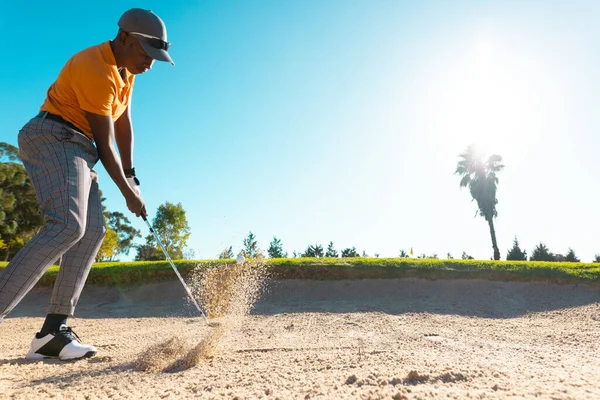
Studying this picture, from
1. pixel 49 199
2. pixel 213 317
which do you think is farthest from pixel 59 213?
pixel 213 317

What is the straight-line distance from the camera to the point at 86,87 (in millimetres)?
2508

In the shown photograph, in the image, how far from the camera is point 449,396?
1788 mm

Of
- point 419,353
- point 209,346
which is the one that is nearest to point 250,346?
point 209,346

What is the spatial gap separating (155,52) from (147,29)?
165 millimetres

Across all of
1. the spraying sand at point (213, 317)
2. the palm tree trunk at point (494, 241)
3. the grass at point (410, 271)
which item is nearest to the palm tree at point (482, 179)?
the palm tree trunk at point (494, 241)

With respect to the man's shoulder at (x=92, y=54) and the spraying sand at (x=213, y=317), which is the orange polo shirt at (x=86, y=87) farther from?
the spraying sand at (x=213, y=317)

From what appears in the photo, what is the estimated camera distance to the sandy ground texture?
6.48 ft

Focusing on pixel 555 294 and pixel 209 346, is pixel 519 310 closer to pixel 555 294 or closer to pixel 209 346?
pixel 555 294

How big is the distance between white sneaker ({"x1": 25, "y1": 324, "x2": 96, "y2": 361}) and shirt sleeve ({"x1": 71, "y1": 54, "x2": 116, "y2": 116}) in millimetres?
1746

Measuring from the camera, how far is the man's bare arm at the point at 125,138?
338cm

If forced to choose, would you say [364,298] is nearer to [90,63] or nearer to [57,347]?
[57,347]

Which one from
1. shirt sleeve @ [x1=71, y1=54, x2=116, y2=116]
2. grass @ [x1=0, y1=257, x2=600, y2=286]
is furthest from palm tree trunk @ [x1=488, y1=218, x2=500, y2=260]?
shirt sleeve @ [x1=71, y1=54, x2=116, y2=116]

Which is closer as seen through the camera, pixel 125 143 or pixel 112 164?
pixel 112 164

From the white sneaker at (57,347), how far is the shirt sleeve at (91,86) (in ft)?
5.73
